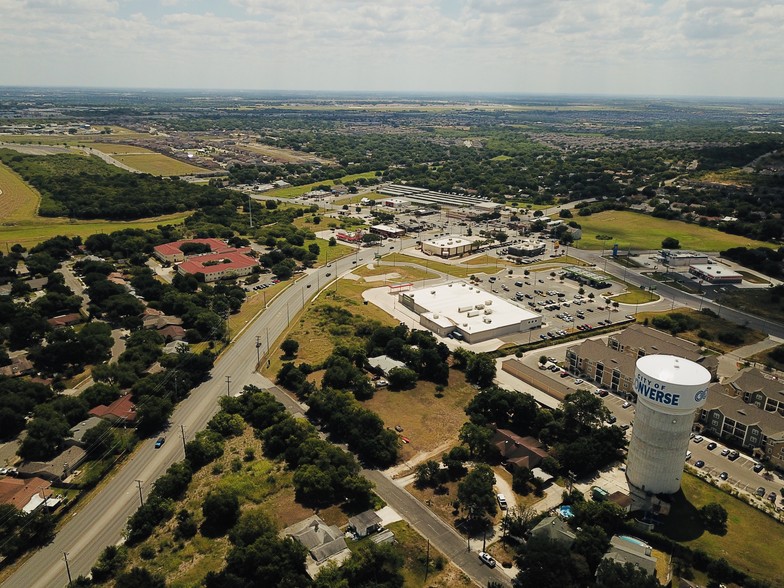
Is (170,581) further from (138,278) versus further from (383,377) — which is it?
(138,278)

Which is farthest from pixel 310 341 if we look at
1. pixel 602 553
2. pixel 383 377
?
pixel 602 553

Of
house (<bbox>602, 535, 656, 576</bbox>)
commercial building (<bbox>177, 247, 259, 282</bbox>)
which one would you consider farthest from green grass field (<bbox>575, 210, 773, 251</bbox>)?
house (<bbox>602, 535, 656, 576</bbox>)

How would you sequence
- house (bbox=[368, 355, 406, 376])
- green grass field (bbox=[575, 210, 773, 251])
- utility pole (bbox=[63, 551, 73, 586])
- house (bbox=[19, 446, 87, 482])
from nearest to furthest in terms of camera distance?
utility pole (bbox=[63, 551, 73, 586]), house (bbox=[19, 446, 87, 482]), house (bbox=[368, 355, 406, 376]), green grass field (bbox=[575, 210, 773, 251])

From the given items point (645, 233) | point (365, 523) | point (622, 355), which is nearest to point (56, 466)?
point (365, 523)

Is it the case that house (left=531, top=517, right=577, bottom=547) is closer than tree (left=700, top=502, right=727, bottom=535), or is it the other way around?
house (left=531, top=517, right=577, bottom=547)

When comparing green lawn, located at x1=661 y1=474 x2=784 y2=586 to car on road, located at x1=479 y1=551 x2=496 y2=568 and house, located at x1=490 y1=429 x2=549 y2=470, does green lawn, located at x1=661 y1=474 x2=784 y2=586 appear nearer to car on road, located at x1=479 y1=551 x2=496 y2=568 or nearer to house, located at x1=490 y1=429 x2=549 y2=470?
house, located at x1=490 y1=429 x2=549 y2=470
